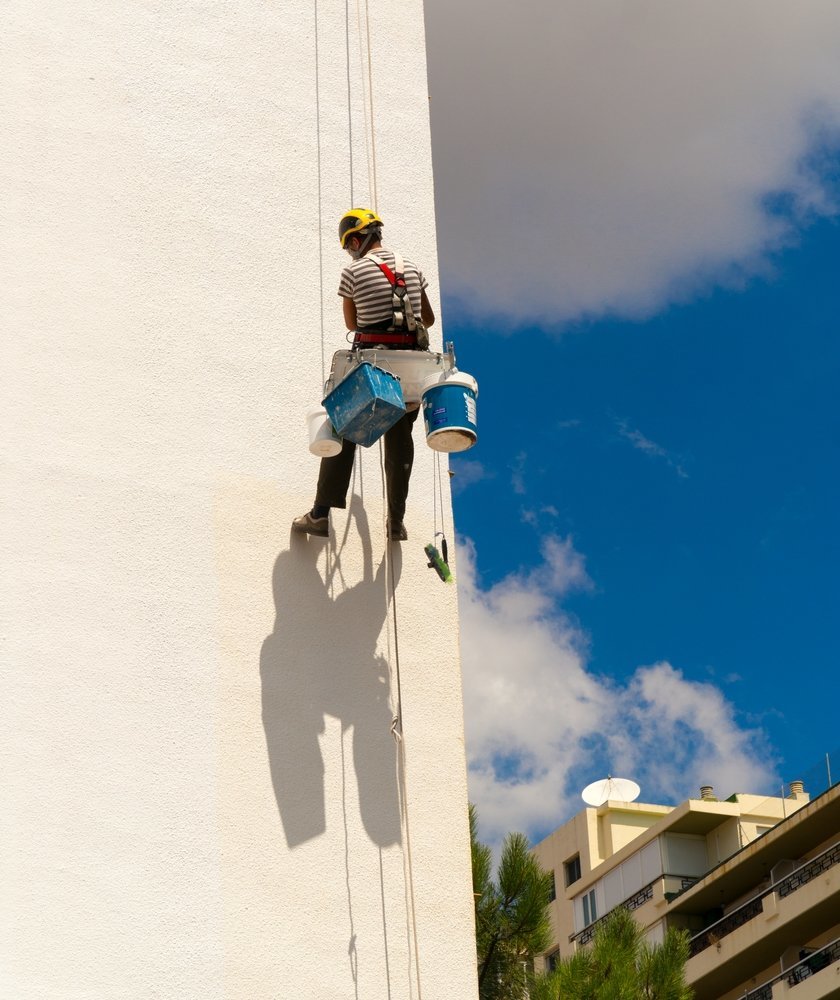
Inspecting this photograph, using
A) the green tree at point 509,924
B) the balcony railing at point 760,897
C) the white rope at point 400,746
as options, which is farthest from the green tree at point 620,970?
the balcony railing at point 760,897

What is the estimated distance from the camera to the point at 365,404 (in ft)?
26.4

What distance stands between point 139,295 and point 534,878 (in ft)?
17.5

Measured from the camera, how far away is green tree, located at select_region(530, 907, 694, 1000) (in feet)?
38.6

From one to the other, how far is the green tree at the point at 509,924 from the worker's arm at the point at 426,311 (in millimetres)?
3893

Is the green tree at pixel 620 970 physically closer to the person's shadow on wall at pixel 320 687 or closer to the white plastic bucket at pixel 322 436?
the person's shadow on wall at pixel 320 687

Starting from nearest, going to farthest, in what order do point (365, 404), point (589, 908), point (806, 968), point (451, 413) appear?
point (365, 404), point (451, 413), point (806, 968), point (589, 908)

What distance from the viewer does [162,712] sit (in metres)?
8.05

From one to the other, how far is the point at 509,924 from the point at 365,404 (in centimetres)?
509

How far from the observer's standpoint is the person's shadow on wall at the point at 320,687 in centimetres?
821

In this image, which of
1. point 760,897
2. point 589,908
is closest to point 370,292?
point 760,897

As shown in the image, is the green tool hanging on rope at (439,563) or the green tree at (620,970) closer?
the green tool hanging on rope at (439,563)

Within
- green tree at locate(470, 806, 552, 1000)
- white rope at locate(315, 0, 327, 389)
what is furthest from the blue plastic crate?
green tree at locate(470, 806, 552, 1000)

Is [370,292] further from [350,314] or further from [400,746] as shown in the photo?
[400,746]

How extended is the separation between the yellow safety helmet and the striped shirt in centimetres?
22
